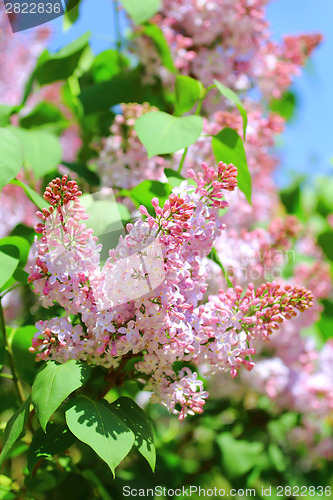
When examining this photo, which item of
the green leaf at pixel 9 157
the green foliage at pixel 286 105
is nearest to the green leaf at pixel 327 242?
the green foliage at pixel 286 105

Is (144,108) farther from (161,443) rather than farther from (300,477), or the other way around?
(300,477)

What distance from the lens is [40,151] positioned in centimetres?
110

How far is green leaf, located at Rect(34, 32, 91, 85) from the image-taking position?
1.21m

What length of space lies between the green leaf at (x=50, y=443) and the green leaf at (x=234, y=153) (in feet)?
1.48

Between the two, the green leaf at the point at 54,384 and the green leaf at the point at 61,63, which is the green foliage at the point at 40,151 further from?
the green leaf at the point at 54,384

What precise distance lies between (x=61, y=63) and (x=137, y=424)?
862 mm

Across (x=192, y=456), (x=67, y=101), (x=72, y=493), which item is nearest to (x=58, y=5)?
(x=67, y=101)

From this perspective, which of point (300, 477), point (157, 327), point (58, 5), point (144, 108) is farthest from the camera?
point (300, 477)

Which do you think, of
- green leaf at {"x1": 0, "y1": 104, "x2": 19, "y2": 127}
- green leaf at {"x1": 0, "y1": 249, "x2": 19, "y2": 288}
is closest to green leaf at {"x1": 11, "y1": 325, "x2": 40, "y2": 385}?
green leaf at {"x1": 0, "y1": 249, "x2": 19, "y2": 288}

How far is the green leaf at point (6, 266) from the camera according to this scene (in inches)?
30.0

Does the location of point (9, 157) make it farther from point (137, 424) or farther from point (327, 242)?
point (327, 242)

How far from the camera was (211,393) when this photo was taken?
1.54 meters

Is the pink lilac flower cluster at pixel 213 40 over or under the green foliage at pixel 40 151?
over

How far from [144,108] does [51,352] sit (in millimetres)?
674
